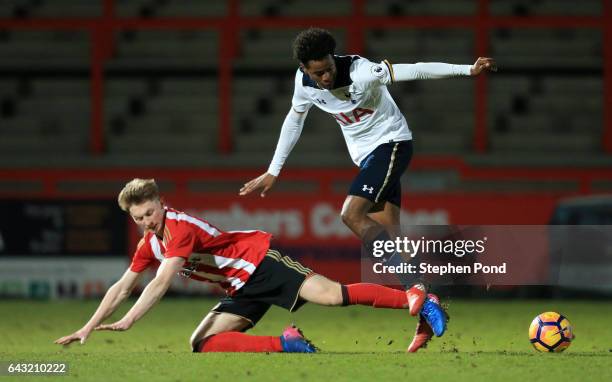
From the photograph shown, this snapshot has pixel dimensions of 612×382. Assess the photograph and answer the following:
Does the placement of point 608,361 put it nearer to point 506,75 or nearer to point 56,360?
point 56,360

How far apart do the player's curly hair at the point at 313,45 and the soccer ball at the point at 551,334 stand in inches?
71.8

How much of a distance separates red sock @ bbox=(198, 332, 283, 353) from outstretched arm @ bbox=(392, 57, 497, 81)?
1.56 meters

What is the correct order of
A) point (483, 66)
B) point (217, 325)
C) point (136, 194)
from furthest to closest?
point (217, 325) < point (483, 66) < point (136, 194)

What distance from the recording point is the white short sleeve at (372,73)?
6.54 meters

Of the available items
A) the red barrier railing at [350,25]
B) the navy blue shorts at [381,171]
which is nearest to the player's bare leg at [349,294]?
the navy blue shorts at [381,171]

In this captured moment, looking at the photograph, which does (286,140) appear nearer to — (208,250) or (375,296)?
(208,250)

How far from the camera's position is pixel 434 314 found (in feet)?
20.8

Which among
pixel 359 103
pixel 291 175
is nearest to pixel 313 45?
pixel 359 103

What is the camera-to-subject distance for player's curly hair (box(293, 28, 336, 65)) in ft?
20.9

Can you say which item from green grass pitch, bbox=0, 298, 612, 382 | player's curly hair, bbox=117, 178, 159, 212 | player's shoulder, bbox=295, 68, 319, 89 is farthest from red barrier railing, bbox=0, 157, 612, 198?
player's curly hair, bbox=117, 178, 159, 212

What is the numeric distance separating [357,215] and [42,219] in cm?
600

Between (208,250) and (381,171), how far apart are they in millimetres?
1120

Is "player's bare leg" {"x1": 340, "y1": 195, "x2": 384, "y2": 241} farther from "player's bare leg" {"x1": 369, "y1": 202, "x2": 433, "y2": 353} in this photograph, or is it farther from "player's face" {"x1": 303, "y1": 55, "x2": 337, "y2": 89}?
"player's face" {"x1": 303, "y1": 55, "x2": 337, "y2": 89}

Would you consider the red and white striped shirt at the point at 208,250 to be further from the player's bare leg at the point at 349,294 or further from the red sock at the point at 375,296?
the red sock at the point at 375,296
